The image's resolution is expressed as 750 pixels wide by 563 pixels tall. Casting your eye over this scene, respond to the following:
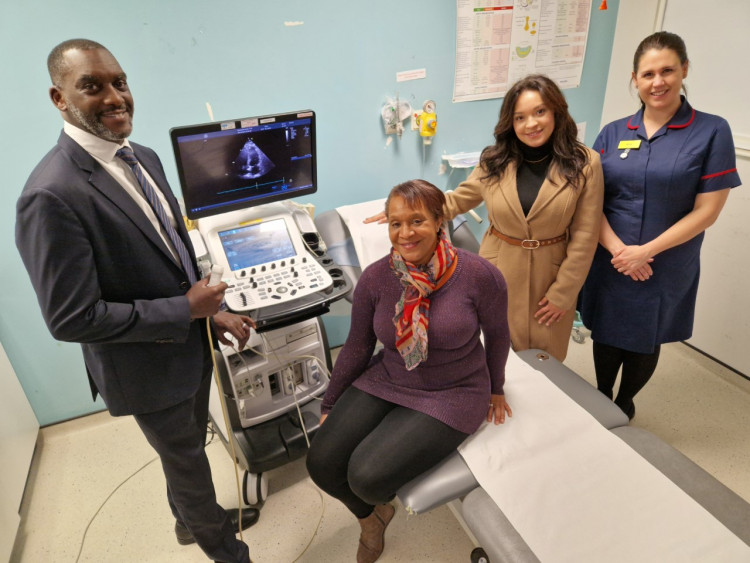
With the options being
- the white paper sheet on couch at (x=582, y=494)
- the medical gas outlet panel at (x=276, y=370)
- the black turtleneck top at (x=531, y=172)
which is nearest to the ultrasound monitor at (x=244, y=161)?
the medical gas outlet panel at (x=276, y=370)

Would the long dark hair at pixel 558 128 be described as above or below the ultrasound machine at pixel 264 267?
above

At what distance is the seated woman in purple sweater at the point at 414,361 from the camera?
1407 mm

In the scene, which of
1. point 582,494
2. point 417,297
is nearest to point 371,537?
point 582,494

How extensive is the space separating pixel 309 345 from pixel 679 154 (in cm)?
149

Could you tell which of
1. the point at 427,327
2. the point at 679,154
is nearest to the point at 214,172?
the point at 427,327

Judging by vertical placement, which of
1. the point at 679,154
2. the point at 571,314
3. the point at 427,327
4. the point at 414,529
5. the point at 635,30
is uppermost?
the point at 635,30

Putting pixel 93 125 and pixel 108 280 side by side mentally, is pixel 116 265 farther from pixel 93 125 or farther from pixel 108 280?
pixel 93 125

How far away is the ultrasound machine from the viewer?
1672mm

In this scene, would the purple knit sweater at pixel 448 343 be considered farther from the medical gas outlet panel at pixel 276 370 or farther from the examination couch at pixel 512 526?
the medical gas outlet panel at pixel 276 370

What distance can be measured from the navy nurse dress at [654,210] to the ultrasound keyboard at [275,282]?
3.51 feet

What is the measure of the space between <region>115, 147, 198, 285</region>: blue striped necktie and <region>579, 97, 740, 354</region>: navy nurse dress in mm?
1449

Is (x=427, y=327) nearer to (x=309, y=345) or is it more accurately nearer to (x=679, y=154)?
(x=309, y=345)

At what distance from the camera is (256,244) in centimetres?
183

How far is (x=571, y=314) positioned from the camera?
195cm
